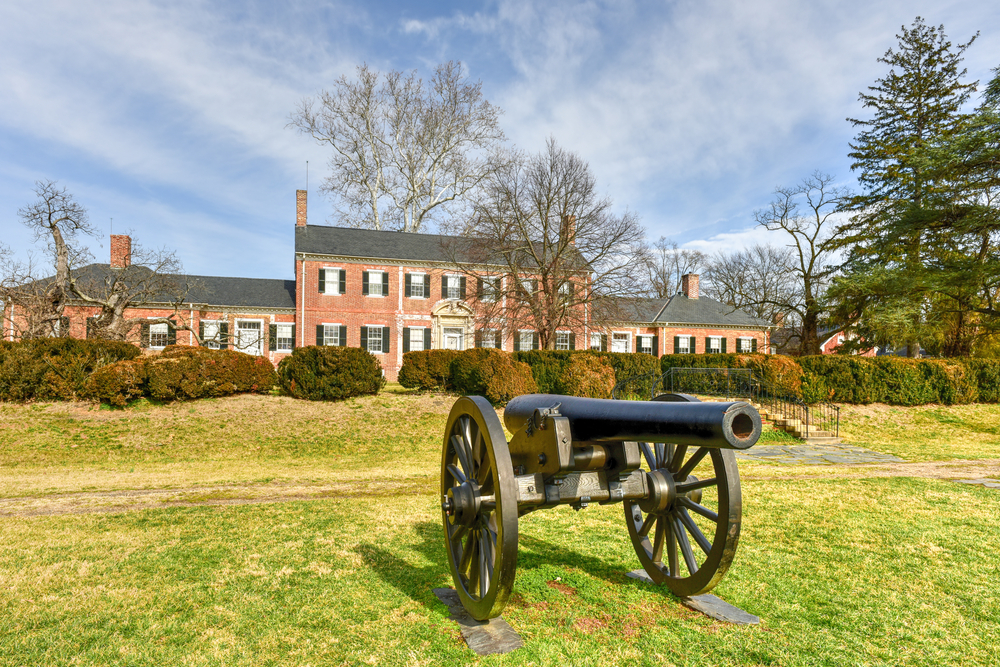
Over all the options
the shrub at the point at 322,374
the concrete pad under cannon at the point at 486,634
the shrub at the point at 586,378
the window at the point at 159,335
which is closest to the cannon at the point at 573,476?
the concrete pad under cannon at the point at 486,634

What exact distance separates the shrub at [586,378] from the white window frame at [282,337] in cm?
1707

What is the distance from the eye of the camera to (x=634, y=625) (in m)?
3.61

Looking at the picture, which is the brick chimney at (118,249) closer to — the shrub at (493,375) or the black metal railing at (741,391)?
the shrub at (493,375)

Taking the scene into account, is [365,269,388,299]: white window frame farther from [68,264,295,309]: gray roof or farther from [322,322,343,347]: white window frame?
[68,264,295,309]: gray roof

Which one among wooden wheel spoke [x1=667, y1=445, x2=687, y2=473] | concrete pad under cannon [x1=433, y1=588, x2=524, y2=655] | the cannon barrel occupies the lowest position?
concrete pad under cannon [x1=433, y1=588, x2=524, y2=655]

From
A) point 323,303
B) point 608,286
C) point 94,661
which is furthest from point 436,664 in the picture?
point 323,303

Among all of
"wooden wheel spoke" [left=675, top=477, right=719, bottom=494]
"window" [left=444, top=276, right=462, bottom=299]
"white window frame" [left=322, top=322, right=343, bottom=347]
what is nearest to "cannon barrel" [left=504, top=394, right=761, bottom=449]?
"wooden wheel spoke" [left=675, top=477, right=719, bottom=494]

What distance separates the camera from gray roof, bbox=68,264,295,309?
28484 mm

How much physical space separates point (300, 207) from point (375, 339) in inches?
328

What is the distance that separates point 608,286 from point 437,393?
931 centimetres

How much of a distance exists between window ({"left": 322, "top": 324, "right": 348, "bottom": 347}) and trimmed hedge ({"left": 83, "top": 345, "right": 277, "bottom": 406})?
13.4 metres

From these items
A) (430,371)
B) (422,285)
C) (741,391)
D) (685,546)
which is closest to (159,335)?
(422,285)

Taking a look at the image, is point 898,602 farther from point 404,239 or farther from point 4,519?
point 404,239

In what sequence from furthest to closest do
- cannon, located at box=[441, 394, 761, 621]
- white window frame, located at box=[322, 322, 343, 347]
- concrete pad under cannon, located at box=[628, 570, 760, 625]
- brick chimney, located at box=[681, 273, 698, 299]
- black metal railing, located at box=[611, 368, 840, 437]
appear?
brick chimney, located at box=[681, 273, 698, 299] → white window frame, located at box=[322, 322, 343, 347] → black metal railing, located at box=[611, 368, 840, 437] → concrete pad under cannon, located at box=[628, 570, 760, 625] → cannon, located at box=[441, 394, 761, 621]
